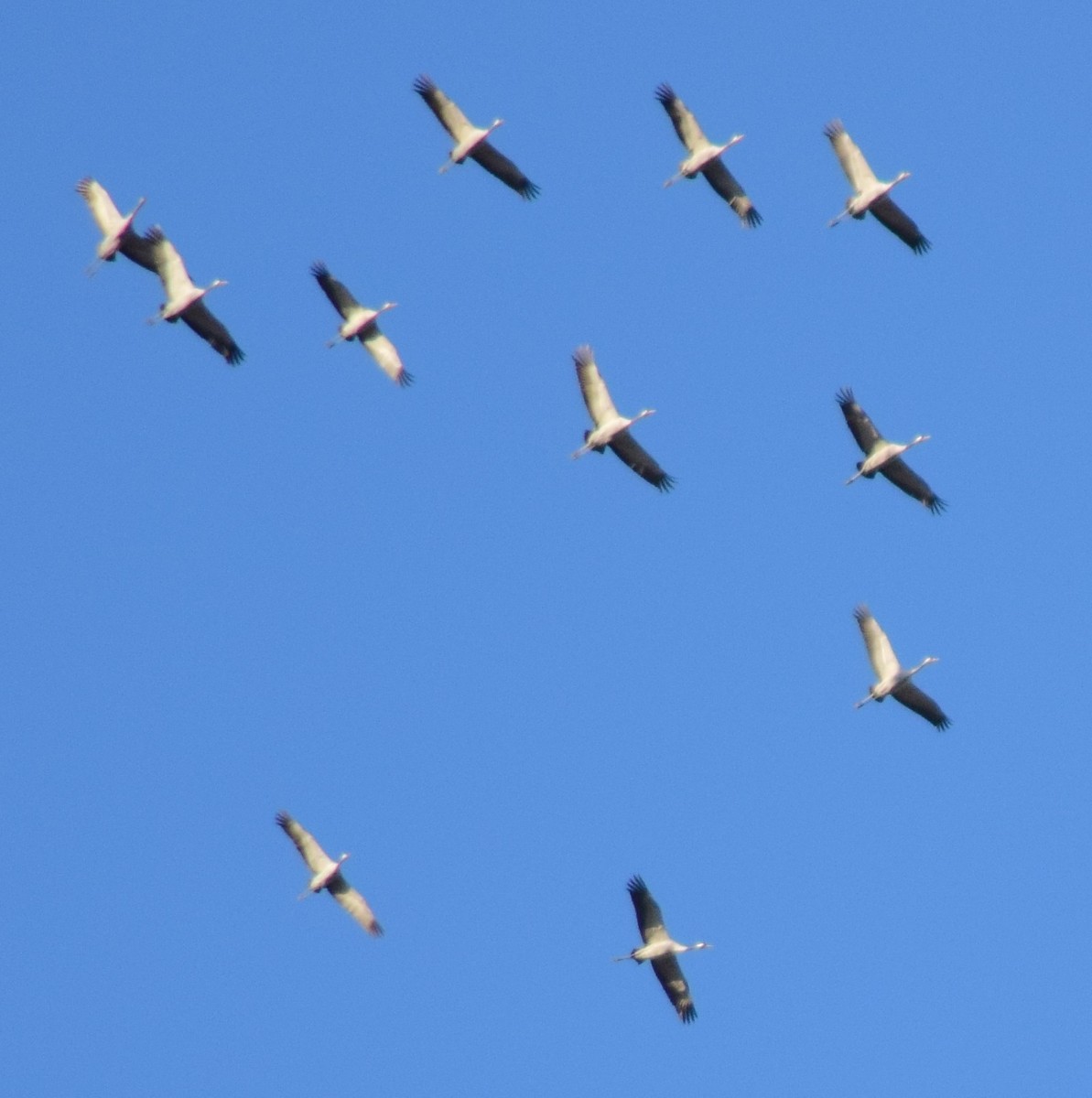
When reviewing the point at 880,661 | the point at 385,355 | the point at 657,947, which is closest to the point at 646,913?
the point at 657,947

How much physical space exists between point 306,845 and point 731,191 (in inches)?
524

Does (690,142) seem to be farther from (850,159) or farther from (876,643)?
(876,643)

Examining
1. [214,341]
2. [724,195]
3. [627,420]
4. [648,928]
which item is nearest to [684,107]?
[724,195]

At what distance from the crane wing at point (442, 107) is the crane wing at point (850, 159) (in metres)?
6.09

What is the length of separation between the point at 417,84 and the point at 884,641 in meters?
12.0

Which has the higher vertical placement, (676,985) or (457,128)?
(457,128)

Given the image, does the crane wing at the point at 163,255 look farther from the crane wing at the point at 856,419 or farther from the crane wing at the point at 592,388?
the crane wing at the point at 856,419

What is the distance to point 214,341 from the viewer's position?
48.1 metres

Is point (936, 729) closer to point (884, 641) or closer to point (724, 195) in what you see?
point (884, 641)

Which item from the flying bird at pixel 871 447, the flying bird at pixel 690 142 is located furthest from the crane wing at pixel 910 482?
the flying bird at pixel 690 142

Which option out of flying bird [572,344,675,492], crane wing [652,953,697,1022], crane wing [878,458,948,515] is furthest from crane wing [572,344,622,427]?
crane wing [652,953,697,1022]

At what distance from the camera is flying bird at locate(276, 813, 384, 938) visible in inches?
1950

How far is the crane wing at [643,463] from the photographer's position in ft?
160

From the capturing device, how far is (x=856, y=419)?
4812 centimetres
